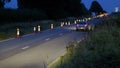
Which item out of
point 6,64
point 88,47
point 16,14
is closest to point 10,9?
point 16,14

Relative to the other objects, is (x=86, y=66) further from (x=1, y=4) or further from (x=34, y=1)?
(x=34, y=1)

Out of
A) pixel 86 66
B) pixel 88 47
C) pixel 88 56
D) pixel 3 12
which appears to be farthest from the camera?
pixel 3 12

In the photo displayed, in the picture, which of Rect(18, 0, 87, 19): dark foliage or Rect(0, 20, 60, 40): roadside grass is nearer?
Rect(0, 20, 60, 40): roadside grass

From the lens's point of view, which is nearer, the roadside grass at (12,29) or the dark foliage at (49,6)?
the roadside grass at (12,29)

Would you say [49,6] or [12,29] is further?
[49,6]

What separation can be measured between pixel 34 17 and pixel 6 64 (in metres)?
64.4

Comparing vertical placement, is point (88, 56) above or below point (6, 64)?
above

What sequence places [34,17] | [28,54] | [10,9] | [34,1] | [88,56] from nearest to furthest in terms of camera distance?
[88,56] → [28,54] → [10,9] → [34,17] → [34,1]

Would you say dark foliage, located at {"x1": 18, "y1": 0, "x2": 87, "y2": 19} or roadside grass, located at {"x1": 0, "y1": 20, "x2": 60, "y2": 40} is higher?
dark foliage, located at {"x1": 18, "y1": 0, "x2": 87, "y2": 19}

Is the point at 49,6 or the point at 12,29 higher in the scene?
the point at 49,6

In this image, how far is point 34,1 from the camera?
88.8m

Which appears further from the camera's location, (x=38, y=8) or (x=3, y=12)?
(x=38, y=8)

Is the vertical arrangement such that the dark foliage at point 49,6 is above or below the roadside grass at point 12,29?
→ above

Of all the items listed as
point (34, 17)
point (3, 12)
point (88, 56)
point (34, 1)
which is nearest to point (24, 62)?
point (88, 56)
